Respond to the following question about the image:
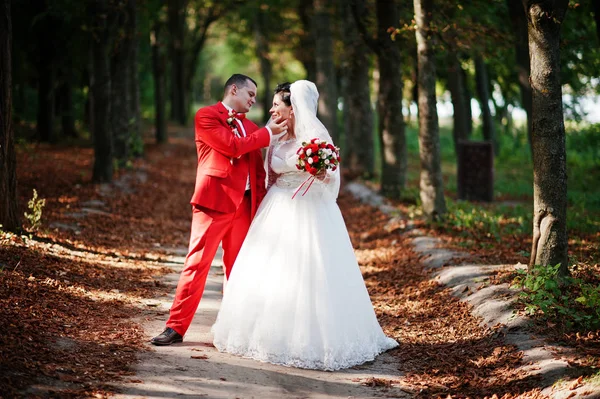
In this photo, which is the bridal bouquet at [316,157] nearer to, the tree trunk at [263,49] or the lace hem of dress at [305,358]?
the lace hem of dress at [305,358]

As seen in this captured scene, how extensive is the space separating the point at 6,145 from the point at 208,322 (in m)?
4.14

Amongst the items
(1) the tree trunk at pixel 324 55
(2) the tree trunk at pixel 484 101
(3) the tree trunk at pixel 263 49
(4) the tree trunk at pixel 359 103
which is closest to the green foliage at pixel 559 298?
(4) the tree trunk at pixel 359 103

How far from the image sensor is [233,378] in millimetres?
6047

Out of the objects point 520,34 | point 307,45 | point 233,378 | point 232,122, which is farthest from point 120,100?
point 233,378

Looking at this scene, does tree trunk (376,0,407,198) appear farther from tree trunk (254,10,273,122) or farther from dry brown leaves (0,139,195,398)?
tree trunk (254,10,273,122)

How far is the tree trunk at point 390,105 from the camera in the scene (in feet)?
50.4

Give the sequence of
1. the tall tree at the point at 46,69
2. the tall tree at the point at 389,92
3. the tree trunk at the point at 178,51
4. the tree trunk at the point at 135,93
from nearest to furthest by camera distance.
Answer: the tall tree at the point at 389,92, the tree trunk at the point at 135,93, the tall tree at the point at 46,69, the tree trunk at the point at 178,51

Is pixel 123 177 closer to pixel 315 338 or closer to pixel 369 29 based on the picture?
pixel 369 29

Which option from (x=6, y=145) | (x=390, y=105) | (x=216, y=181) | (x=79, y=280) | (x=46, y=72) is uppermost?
(x=46, y=72)

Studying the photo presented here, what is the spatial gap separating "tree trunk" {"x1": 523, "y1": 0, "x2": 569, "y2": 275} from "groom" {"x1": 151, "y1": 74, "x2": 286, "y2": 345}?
2.89m

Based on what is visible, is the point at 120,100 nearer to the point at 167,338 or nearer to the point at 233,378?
the point at 167,338

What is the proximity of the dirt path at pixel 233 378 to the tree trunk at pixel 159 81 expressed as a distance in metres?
23.3

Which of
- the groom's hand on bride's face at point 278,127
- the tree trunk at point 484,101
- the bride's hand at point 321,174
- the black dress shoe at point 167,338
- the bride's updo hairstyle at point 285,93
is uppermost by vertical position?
the tree trunk at point 484,101

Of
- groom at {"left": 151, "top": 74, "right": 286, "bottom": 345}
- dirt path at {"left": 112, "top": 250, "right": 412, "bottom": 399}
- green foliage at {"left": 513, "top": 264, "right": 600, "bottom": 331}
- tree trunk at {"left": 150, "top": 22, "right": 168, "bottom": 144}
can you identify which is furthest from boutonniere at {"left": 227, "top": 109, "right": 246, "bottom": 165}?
tree trunk at {"left": 150, "top": 22, "right": 168, "bottom": 144}
